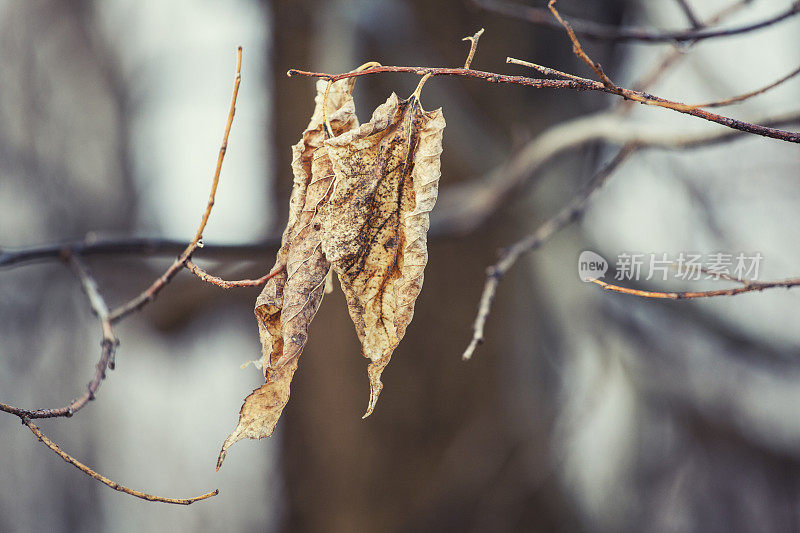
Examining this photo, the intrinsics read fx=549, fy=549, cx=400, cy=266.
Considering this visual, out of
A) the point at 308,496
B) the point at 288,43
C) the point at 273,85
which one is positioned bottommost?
the point at 308,496

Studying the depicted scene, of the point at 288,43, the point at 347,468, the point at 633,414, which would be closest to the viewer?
the point at 347,468

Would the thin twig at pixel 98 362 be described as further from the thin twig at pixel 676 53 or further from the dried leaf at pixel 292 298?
the thin twig at pixel 676 53

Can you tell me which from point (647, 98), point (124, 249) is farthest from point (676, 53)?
point (124, 249)

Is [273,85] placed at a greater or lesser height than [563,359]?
greater

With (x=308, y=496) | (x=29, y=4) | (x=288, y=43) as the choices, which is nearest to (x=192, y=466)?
(x=308, y=496)

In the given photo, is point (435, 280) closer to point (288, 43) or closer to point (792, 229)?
point (288, 43)

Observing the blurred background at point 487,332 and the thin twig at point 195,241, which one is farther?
the blurred background at point 487,332

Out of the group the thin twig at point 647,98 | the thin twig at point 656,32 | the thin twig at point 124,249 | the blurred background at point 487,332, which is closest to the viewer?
the thin twig at point 647,98

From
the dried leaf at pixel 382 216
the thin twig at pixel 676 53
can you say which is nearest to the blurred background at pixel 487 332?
the thin twig at pixel 676 53
